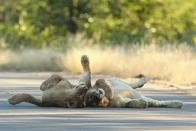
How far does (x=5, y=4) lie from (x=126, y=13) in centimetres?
779

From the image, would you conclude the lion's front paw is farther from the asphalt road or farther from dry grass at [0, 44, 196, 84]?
dry grass at [0, 44, 196, 84]

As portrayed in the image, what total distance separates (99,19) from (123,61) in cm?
1972

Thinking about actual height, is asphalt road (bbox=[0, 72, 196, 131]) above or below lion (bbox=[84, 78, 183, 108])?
below

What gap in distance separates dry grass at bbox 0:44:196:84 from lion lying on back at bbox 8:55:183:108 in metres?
8.73

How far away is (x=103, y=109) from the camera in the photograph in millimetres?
14008

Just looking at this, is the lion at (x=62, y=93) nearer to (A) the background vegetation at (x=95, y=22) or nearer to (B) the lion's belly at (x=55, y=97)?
(B) the lion's belly at (x=55, y=97)

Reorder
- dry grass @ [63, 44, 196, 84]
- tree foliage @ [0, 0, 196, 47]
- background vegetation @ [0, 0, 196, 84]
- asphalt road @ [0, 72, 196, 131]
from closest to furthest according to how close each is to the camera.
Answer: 1. asphalt road @ [0, 72, 196, 131]
2. dry grass @ [63, 44, 196, 84]
3. background vegetation @ [0, 0, 196, 84]
4. tree foliage @ [0, 0, 196, 47]

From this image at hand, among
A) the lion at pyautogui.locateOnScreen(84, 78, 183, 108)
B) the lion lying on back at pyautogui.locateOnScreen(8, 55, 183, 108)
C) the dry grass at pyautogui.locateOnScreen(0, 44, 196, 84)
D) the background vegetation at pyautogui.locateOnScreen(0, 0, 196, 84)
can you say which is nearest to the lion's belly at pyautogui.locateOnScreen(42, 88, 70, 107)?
the lion lying on back at pyautogui.locateOnScreen(8, 55, 183, 108)

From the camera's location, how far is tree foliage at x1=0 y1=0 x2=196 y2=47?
167ft

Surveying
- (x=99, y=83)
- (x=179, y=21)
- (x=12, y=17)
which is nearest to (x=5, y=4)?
(x=12, y=17)

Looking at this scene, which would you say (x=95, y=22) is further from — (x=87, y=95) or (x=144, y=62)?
(x=87, y=95)

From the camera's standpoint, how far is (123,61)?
104 feet

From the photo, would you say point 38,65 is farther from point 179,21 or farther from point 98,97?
point 98,97

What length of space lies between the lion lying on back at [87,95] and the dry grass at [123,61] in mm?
8735
